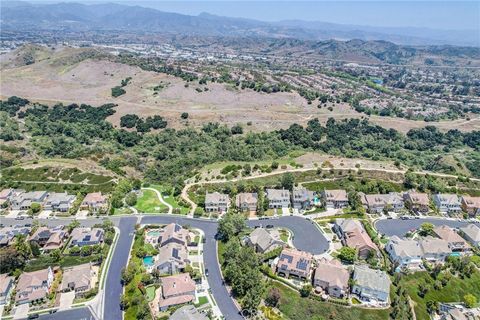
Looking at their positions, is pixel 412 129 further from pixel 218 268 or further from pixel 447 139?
pixel 218 268

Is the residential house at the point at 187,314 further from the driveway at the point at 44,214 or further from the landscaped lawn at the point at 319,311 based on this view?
the driveway at the point at 44,214

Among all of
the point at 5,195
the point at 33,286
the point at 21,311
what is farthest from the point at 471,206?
the point at 5,195

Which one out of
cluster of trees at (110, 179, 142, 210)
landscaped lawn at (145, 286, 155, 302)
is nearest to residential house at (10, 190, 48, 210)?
cluster of trees at (110, 179, 142, 210)

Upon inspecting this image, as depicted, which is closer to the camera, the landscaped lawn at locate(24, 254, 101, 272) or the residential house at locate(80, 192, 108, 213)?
the landscaped lawn at locate(24, 254, 101, 272)

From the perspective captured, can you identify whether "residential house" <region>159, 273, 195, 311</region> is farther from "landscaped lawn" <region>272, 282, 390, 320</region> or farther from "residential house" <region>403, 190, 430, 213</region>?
"residential house" <region>403, 190, 430, 213</region>

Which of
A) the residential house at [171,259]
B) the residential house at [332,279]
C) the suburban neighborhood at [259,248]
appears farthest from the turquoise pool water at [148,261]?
the residential house at [332,279]

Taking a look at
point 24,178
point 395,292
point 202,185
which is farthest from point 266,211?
point 24,178
